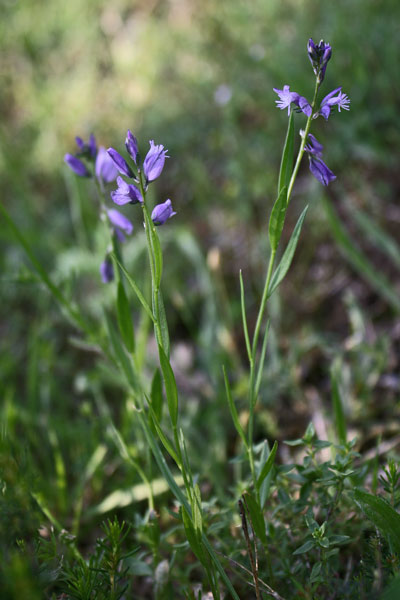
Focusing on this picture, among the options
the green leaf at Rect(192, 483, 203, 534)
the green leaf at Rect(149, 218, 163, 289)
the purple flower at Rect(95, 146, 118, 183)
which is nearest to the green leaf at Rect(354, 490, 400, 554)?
the green leaf at Rect(192, 483, 203, 534)

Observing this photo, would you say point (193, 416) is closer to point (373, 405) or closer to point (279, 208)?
point (373, 405)

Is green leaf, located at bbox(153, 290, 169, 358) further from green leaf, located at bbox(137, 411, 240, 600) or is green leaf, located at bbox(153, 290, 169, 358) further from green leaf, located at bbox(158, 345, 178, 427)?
green leaf, located at bbox(137, 411, 240, 600)

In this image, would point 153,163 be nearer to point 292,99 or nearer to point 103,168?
point 292,99

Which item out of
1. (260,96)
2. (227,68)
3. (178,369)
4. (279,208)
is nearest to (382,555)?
(279,208)

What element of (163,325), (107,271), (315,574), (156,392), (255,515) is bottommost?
(315,574)

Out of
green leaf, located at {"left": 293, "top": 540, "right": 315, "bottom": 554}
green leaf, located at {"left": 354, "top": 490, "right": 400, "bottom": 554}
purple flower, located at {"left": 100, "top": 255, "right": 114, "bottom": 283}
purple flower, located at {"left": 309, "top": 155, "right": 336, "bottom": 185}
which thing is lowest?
green leaf, located at {"left": 293, "top": 540, "right": 315, "bottom": 554}

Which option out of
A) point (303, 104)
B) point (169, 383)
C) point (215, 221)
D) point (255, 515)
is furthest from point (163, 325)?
point (215, 221)

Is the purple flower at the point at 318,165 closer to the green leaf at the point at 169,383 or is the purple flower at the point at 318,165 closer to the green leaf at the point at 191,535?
the green leaf at the point at 169,383
